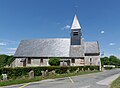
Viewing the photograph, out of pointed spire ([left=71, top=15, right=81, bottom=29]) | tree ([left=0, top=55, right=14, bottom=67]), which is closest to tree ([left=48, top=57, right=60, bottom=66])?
pointed spire ([left=71, top=15, right=81, bottom=29])

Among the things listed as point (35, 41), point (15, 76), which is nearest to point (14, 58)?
point (35, 41)

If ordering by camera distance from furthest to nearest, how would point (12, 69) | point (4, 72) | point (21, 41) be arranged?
point (21, 41), point (12, 69), point (4, 72)

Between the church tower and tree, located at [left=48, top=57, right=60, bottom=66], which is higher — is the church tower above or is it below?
above

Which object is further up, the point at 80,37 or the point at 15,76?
the point at 80,37

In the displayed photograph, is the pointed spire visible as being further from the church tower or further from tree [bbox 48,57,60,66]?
tree [bbox 48,57,60,66]

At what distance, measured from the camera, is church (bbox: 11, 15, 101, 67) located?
46841 mm

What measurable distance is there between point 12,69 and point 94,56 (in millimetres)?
32775

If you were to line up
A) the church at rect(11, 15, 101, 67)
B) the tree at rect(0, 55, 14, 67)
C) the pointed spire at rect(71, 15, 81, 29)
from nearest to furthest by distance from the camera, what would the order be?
the church at rect(11, 15, 101, 67) < the tree at rect(0, 55, 14, 67) < the pointed spire at rect(71, 15, 81, 29)

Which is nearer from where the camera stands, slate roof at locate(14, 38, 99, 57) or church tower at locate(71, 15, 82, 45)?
slate roof at locate(14, 38, 99, 57)

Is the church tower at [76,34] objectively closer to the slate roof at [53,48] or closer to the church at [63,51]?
the church at [63,51]

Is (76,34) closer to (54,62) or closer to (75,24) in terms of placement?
(75,24)

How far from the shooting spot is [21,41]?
178 feet


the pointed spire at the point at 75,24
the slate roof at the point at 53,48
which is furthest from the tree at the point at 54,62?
the pointed spire at the point at 75,24

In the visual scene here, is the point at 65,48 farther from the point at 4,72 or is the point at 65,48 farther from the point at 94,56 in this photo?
the point at 4,72
